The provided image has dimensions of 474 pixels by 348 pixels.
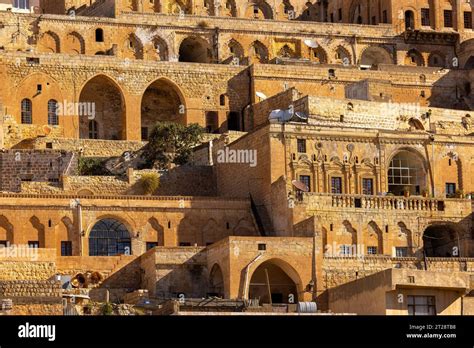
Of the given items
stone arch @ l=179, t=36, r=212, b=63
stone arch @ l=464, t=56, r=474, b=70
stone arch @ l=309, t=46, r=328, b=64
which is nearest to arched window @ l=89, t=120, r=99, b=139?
stone arch @ l=179, t=36, r=212, b=63

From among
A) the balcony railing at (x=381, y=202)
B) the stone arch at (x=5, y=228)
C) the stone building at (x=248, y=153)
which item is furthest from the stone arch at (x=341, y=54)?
the stone arch at (x=5, y=228)

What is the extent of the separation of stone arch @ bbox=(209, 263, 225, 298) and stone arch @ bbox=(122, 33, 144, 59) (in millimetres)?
24977

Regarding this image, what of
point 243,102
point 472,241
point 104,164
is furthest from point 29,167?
point 472,241

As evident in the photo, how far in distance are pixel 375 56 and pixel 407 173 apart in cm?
2099

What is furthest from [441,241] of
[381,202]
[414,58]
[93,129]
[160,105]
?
[414,58]

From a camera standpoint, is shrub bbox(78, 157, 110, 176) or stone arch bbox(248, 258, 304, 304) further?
shrub bbox(78, 157, 110, 176)

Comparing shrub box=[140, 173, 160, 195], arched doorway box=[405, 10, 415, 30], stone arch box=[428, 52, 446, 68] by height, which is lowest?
shrub box=[140, 173, 160, 195]

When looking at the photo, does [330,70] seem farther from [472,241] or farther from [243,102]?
[472,241]

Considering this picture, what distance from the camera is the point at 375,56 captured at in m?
78.4

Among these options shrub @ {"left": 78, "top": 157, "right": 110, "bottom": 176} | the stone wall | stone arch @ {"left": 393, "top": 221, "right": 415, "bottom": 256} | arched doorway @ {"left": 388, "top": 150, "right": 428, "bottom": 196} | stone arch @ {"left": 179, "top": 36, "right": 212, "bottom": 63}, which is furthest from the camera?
stone arch @ {"left": 179, "top": 36, "right": 212, "bottom": 63}

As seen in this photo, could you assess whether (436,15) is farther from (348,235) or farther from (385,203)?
(348,235)

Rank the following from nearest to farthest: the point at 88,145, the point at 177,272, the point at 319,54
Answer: the point at 177,272, the point at 88,145, the point at 319,54

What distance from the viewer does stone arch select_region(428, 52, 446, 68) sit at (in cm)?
7800

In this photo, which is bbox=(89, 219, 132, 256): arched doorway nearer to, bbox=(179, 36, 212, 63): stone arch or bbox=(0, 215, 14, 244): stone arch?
bbox=(0, 215, 14, 244): stone arch
